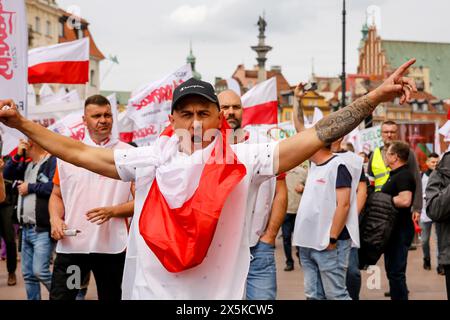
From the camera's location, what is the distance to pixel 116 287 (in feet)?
18.1

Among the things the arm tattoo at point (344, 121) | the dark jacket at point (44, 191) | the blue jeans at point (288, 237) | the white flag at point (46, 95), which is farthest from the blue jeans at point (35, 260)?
the white flag at point (46, 95)

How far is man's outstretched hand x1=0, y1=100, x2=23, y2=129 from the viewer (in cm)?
334

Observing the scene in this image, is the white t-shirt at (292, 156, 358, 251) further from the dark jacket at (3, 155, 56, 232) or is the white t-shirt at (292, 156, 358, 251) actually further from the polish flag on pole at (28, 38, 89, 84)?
the polish flag on pole at (28, 38, 89, 84)

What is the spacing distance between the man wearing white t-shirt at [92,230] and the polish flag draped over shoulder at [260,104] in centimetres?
797

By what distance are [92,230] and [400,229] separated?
10.8 ft

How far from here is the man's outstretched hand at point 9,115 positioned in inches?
131

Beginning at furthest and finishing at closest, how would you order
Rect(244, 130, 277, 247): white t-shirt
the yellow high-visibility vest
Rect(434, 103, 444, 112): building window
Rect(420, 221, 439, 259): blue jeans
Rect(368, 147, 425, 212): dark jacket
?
1. Rect(434, 103, 444, 112): building window
2. Rect(420, 221, 439, 259): blue jeans
3. the yellow high-visibility vest
4. Rect(368, 147, 425, 212): dark jacket
5. Rect(244, 130, 277, 247): white t-shirt

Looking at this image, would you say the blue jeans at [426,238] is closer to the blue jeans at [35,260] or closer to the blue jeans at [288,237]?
the blue jeans at [288,237]

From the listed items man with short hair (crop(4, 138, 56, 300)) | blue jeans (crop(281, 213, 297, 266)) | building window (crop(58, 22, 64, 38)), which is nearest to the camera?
man with short hair (crop(4, 138, 56, 300))

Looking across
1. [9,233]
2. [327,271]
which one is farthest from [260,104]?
[327,271]

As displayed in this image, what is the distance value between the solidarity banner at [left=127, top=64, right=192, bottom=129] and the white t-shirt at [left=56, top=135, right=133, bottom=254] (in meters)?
6.95

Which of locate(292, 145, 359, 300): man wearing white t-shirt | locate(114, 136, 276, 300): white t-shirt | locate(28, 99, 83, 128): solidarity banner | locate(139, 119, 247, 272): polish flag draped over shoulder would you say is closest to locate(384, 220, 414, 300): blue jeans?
locate(292, 145, 359, 300): man wearing white t-shirt

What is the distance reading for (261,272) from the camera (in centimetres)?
567
